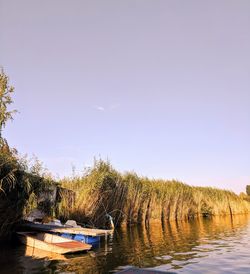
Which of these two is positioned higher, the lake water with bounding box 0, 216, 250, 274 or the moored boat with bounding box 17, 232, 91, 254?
the moored boat with bounding box 17, 232, 91, 254

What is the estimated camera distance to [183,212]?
3522 cm

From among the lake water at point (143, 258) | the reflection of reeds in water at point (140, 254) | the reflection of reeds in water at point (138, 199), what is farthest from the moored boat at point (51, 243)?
the reflection of reeds in water at point (138, 199)

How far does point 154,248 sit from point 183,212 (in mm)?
20970

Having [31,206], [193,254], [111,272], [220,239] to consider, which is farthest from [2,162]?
[220,239]

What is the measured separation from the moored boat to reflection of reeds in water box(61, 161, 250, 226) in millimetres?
5025

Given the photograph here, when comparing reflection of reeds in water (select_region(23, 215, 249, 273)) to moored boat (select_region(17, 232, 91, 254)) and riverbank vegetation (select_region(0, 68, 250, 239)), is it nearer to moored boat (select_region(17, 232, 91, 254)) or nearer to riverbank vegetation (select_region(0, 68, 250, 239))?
A: moored boat (select_region(17, 232, 91, 254))

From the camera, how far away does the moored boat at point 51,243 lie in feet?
44.8

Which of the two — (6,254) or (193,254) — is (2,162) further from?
(193,254)

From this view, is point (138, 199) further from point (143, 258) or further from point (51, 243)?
point (143, 258)

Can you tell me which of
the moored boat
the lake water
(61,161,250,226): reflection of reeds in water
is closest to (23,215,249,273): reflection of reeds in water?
the lake water

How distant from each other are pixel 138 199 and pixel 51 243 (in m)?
14.4

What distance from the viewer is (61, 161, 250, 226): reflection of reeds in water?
21.6 metres

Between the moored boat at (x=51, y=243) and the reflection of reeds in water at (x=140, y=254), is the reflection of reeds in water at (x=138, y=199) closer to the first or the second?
the reflection of reeds in water at (x=140, y=254)

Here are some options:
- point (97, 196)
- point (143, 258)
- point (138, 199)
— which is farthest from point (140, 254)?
point (138, 199)
